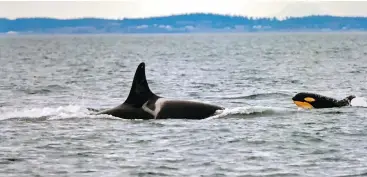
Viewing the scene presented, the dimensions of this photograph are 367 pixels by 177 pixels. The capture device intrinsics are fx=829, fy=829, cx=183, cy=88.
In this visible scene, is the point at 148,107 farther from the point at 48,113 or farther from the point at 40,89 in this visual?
the point at 40,89

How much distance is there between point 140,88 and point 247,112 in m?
3.48

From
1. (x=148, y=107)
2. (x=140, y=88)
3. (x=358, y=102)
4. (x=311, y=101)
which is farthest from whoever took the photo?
(x=358, y=102)

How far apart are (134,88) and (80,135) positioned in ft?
8.31

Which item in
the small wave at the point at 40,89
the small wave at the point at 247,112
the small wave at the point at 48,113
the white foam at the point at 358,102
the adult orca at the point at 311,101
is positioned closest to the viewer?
the small wave at the point at 247,112

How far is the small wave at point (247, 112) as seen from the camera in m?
22.3

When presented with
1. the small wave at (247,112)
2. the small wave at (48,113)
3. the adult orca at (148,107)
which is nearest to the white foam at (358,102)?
the small wave at (247,112)

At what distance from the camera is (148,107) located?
21578 mm

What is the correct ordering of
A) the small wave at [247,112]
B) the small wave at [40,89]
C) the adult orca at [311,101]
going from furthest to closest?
the small wave at [40,89] → the adult orca at [311,101] → the small wave at [247,112]

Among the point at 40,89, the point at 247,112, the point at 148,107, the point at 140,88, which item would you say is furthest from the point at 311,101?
the point at 40,89

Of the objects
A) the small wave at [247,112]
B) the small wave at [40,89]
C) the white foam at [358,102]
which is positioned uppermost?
the small wave at [247,112]

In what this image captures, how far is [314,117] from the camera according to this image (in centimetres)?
2234

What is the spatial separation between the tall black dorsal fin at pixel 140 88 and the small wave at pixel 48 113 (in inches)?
35.0

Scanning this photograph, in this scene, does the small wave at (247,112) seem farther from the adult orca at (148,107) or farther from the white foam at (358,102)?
the white foam at (358,102)

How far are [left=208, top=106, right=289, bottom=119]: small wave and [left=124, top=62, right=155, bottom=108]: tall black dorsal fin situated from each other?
186 centimetres
